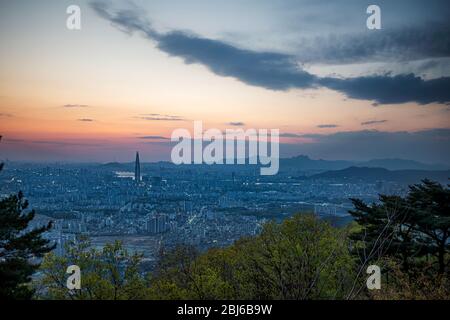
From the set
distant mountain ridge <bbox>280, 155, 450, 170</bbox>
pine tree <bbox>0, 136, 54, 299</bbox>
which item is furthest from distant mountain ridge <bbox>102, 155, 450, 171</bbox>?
pine tree <bbox>0, 136, 54, 299</bbox>

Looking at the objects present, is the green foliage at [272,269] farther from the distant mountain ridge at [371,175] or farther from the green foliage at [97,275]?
the distant mountain ridge at [371,175]

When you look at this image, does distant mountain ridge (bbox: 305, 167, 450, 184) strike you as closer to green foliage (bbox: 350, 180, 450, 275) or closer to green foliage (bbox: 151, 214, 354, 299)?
green foliage (bbox: 350, 180, 450, 275)

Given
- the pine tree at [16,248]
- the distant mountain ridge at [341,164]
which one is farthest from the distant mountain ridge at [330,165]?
the pine tree at [16,248]

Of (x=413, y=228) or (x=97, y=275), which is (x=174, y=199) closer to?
(x=97, y=275)

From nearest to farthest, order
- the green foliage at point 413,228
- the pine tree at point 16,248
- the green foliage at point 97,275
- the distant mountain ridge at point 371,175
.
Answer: the pine tree at point 16,248 < the green foliage at point 97,275 < the green foliage at point 413,228 < the distant mountain ridge at point 371,175

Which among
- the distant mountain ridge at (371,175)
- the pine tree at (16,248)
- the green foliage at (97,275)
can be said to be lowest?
the green foliage at (97,275)

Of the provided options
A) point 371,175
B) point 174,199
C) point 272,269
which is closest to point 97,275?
point 272,269
